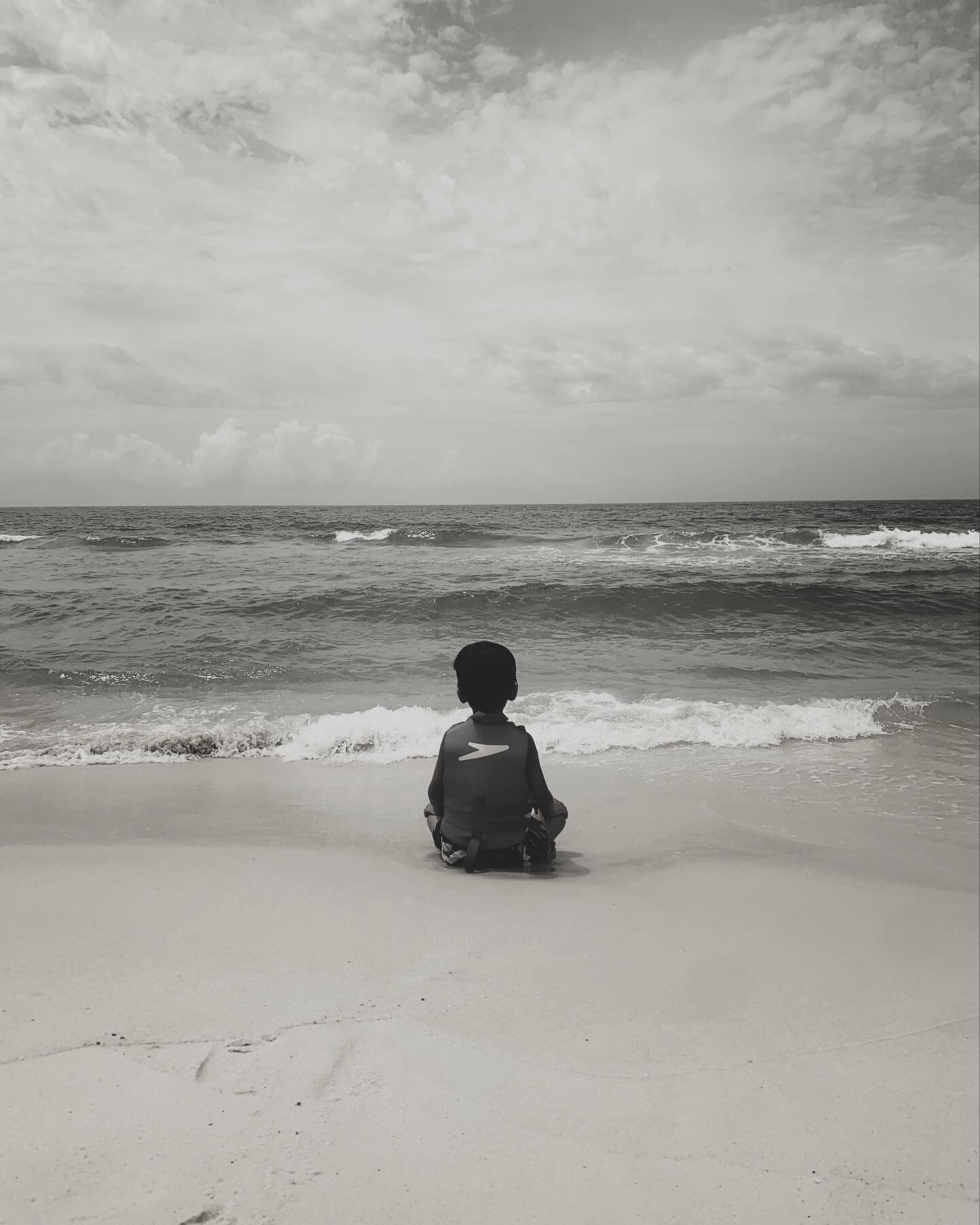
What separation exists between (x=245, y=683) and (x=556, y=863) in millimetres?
6301

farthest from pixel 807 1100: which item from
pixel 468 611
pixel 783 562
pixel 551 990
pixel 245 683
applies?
pixel 783 562

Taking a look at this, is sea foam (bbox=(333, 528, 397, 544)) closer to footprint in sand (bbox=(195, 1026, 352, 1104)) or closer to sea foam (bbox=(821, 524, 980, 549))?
sea foam (bbox=(821, 524, 980, 549))

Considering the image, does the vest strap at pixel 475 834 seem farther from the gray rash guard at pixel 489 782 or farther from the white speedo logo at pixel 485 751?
the white speedo logo at pixel 485 751

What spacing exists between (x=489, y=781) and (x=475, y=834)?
351 mm

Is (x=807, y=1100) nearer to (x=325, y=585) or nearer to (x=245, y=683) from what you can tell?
(x=245, y=683)

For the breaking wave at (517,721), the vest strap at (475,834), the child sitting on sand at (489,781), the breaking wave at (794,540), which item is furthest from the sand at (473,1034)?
the breaking wave at (794,540)

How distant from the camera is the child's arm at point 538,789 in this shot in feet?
13.2

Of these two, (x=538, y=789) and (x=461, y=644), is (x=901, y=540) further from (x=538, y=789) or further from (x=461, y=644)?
(x=538, y=789)

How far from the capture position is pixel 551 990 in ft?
9.64

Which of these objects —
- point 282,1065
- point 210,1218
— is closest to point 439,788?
point 282,1065

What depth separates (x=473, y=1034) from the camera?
8.48 ft

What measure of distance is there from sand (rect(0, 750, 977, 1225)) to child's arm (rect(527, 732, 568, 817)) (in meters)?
0.39

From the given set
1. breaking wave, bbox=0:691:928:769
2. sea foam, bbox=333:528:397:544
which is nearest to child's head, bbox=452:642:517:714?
breaking wave, bbox=0:691:928:769

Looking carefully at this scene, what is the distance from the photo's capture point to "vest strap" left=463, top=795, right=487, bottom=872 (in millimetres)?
4078
